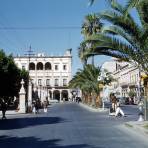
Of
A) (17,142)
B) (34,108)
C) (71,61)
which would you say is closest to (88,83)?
(34,108)

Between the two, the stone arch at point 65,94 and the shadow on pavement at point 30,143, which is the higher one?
the stone arch at point 65,94

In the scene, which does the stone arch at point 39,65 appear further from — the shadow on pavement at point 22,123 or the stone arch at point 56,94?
the shadow on pavement at point 22,123

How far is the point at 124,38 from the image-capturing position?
23.4 meters

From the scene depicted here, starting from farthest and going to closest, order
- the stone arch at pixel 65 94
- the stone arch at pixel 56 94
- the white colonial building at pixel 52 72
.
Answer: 1. the stone arch at pixel 65 94
2. the stone arch at pixel 56 94
3. the white colonial building at pixel 52 72

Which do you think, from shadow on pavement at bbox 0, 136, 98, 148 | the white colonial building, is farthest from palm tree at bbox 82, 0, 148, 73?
the white colonial building

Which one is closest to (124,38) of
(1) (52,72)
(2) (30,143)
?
(2) (30,143)

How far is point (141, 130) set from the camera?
833 inches

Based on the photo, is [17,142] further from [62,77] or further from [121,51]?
[62,77]

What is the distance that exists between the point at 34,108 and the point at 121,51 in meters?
24.9

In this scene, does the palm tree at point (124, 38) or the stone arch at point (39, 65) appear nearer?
the palm tree at point (124, 38)

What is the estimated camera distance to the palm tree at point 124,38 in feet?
72.8

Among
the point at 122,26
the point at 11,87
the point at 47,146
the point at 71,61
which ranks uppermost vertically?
the point at 71,61

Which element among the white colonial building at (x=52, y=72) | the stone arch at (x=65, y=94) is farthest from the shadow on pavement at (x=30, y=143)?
the stone arch at (x=65, y=94)

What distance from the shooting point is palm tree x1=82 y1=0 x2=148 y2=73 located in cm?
2220
